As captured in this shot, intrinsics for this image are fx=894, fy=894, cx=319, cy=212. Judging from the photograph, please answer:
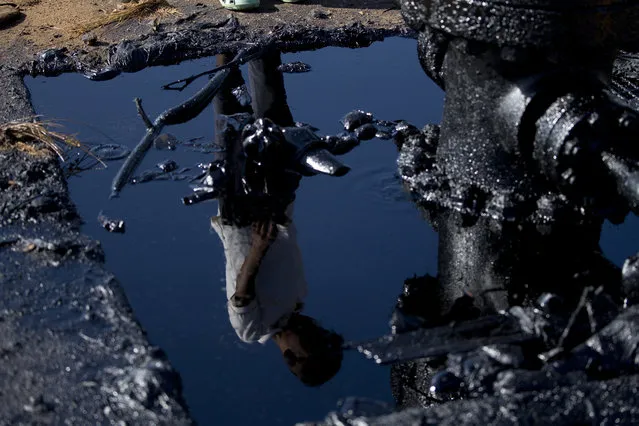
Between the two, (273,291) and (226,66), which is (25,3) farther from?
(273,291)

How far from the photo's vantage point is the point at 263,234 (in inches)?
128

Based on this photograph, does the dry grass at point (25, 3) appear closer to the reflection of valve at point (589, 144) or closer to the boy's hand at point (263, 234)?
the boy's hand at point (263, 234)

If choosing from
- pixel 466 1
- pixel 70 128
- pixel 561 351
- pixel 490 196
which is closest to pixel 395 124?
pixel 490 196

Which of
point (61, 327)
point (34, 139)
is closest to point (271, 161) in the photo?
point (34, 139)

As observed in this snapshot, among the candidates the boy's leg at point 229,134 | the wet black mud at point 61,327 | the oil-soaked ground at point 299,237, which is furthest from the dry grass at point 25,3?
the wet black mud at point 61,327

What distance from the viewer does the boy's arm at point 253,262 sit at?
2.95 meters

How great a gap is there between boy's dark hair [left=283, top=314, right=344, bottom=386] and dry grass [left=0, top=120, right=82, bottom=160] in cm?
157

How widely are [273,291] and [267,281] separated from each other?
0.06 m

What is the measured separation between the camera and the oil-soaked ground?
2.61m

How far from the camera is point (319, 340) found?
109 inches

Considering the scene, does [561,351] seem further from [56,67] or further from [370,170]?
[56,67]

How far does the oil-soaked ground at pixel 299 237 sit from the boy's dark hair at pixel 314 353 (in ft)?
0.10

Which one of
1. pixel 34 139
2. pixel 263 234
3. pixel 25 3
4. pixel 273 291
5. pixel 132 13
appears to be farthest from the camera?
pixel 25 3

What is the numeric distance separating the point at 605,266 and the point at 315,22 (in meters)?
2.76
